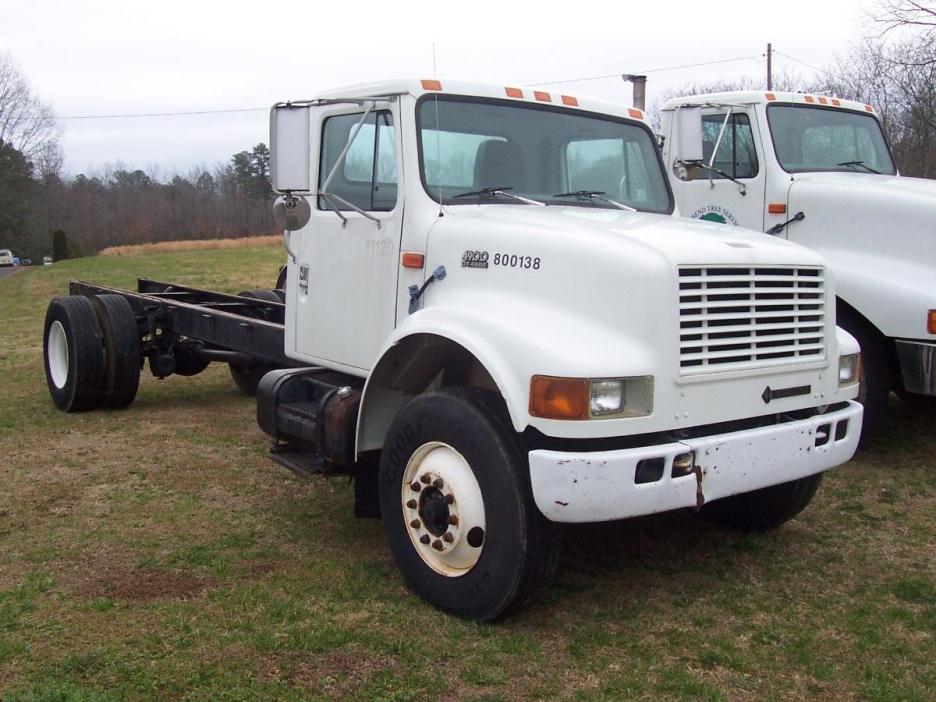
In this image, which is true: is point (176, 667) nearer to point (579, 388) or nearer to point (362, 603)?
point (362, 603)

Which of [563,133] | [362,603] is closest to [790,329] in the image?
[563,133]

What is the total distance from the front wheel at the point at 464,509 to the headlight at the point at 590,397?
314mm

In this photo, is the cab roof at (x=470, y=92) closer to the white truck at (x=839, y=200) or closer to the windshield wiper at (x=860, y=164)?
the white truck at (x=839, y=200)

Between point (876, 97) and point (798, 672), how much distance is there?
83.4 ft

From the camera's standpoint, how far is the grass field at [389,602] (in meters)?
3.58

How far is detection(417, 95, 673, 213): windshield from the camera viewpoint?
4684mm

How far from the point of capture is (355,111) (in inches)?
198

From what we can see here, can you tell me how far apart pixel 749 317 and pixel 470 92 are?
1785mm

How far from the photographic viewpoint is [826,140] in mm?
7500

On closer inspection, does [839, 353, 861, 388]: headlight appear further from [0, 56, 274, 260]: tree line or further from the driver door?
[0, 56, 274, 260]: tree line

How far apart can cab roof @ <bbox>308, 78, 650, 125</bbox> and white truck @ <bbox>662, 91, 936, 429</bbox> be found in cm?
75

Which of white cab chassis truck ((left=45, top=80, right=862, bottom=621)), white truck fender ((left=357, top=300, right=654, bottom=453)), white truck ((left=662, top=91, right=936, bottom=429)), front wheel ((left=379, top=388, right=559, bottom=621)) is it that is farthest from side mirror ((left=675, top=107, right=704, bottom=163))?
front wheel ((left=379, top=388, right=559, bottom=621))

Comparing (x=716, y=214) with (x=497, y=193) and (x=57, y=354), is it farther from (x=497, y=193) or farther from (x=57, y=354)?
(x=57, y=354)

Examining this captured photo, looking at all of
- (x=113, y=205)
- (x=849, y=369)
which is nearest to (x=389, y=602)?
(x=849, y=369)
